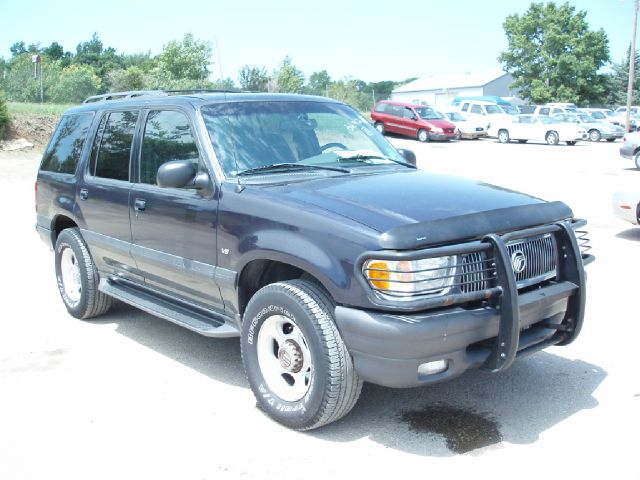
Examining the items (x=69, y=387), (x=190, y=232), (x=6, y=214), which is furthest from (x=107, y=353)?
(x=6, y=214)

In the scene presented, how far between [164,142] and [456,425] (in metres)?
2.88

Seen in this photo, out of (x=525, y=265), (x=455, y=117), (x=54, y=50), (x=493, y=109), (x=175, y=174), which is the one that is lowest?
(x=525, y=265)

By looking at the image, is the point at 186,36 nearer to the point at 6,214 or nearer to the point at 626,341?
the point at 6,214

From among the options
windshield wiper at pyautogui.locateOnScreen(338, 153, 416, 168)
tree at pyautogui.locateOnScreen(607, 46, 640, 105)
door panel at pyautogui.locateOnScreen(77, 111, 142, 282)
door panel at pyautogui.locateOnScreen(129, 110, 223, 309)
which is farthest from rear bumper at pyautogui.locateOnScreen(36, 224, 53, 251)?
tree at pyautogui.locateOnScreen(607, 46, 640, 105)

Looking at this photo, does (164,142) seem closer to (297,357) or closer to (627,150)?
(297,357)

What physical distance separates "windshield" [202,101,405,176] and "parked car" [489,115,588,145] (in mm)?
29255

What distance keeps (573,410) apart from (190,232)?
2.72 m

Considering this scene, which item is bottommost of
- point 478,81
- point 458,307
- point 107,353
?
point 107,353

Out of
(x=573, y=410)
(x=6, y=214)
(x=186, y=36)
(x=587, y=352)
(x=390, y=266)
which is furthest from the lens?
(x=186, y=36)

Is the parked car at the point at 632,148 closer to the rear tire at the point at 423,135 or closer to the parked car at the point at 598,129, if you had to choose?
the rear tire at the point at 423,135

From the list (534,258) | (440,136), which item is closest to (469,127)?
(440,136)

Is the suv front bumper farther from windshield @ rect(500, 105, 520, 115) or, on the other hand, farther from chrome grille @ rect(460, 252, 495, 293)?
windshield @ rect(500, 105, 520, 115)

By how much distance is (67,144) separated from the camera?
6.55m

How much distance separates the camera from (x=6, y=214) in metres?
13.4
